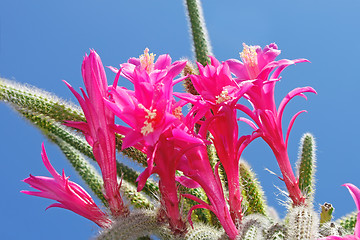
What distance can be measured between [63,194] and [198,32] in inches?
35.5

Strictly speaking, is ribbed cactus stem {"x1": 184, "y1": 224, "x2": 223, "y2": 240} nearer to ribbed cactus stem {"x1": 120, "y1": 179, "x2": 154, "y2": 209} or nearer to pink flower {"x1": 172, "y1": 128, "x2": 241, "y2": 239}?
pink flower {"x1": 172, "y1": 128, "x2": 241, "y2": 239}

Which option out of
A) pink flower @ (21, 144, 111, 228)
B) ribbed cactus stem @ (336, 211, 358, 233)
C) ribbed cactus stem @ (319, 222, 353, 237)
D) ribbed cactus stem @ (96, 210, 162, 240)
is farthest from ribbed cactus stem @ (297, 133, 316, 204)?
pink flower @ (21, 144, 111, 228)

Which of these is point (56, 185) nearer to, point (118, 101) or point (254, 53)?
point (118, 101)

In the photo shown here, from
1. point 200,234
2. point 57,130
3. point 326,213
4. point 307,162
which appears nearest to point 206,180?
point 200,234

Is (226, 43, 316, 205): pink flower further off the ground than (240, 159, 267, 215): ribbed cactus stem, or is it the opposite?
(226, 43, 316, 205): pink flower

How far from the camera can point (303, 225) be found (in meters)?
1.00

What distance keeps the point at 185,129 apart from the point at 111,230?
0.98 ft

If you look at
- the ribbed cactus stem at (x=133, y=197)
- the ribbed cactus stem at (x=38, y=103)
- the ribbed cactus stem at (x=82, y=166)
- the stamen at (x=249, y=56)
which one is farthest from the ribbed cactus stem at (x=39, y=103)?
the stamen at (x=249, y=56)

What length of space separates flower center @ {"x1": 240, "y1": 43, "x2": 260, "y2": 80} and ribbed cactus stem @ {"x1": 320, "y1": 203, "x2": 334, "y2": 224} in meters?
0.41

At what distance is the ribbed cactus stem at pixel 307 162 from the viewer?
5.02 ft

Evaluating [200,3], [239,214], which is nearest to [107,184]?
[239,214]

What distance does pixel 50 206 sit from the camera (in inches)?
46.8

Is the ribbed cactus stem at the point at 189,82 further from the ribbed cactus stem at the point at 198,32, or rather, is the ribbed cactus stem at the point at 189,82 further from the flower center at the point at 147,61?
the flower center at the point at 147,61

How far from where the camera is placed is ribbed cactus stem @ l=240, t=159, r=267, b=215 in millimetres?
1481
